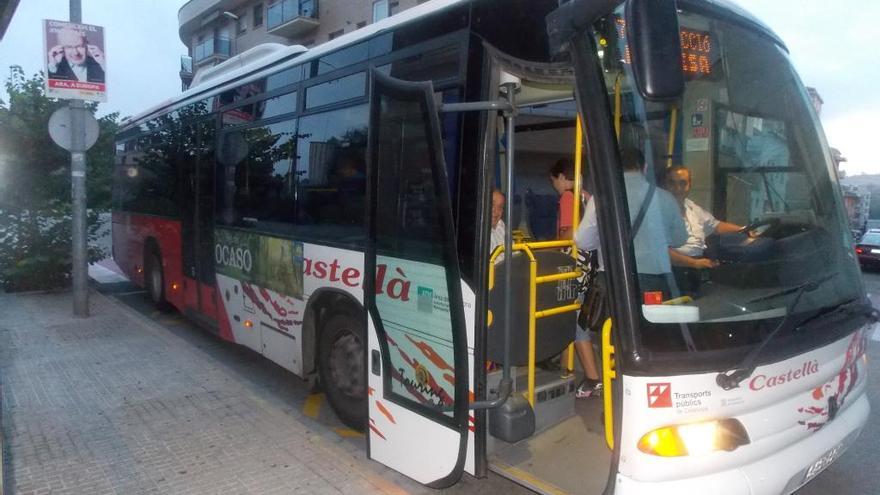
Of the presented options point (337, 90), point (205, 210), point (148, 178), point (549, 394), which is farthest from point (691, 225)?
point (148, 178)

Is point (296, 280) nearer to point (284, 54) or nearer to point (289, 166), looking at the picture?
point (289, 166)

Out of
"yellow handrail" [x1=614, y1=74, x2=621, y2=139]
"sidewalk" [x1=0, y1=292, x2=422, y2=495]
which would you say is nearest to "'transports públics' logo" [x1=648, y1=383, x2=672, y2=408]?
"yellow handrail" [x1=614, y1=74, x2=621, y2=139]

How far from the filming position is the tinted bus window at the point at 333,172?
460 centimetres

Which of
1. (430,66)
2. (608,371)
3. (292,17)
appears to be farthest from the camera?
(292,17)

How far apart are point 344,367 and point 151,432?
1.50m

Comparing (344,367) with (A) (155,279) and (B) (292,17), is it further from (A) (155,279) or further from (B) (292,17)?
(B) (292,17)

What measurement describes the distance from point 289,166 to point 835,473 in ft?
15.8

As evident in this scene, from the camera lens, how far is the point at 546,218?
22.4 feet

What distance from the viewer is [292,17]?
29.4 metres

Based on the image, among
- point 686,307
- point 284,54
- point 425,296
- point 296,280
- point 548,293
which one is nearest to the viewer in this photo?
point 686,307

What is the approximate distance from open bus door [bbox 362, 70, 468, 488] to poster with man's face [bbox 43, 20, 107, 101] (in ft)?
21.3

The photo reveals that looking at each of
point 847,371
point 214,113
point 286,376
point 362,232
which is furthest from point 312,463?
point 214,113

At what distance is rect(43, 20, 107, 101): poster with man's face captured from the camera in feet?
26.3

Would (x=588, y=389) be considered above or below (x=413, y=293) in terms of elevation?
below
